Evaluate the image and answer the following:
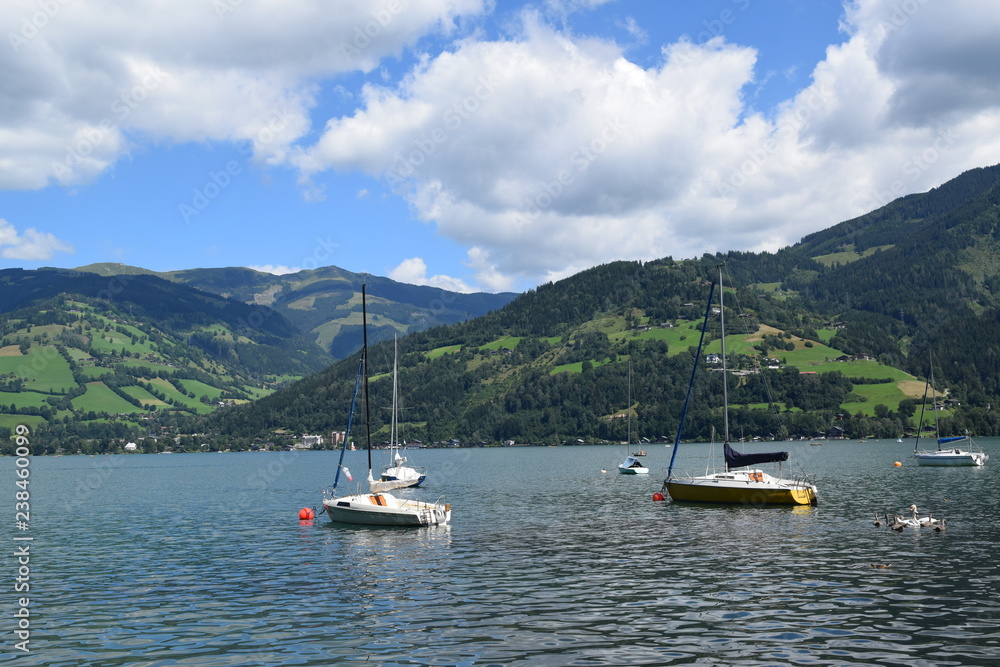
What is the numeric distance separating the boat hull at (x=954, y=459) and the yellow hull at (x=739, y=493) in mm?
75752

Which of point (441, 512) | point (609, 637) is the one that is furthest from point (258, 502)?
point (609, 637)

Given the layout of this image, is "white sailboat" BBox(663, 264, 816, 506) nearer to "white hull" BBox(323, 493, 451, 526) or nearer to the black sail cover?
the black sail cover

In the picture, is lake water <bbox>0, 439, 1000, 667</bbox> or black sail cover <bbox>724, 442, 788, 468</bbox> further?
black sail cover <bbox>724, 442, 788, 468</bbox>

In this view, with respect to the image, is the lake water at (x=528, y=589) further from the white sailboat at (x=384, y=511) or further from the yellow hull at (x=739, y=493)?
the yellow hull at (x=739, y=493)

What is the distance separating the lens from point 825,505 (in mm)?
73500

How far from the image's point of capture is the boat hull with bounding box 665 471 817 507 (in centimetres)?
7144

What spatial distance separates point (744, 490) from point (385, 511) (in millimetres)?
31973

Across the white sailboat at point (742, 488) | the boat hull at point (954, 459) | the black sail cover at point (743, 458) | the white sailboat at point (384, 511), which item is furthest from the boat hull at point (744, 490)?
the boat hull at point (954, 459)

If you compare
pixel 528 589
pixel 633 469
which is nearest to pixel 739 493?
pixel 528 589

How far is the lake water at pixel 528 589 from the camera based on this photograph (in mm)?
26984

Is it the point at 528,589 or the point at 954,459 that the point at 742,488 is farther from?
the point at 954,459

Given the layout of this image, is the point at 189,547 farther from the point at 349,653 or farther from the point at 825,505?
the point at 825,505

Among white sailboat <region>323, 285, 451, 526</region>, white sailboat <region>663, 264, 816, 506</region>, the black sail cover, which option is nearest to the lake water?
white sailboat <region>323, 285, 451, 526</region>

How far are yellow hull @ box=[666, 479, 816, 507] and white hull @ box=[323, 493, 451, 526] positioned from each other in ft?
80.1
